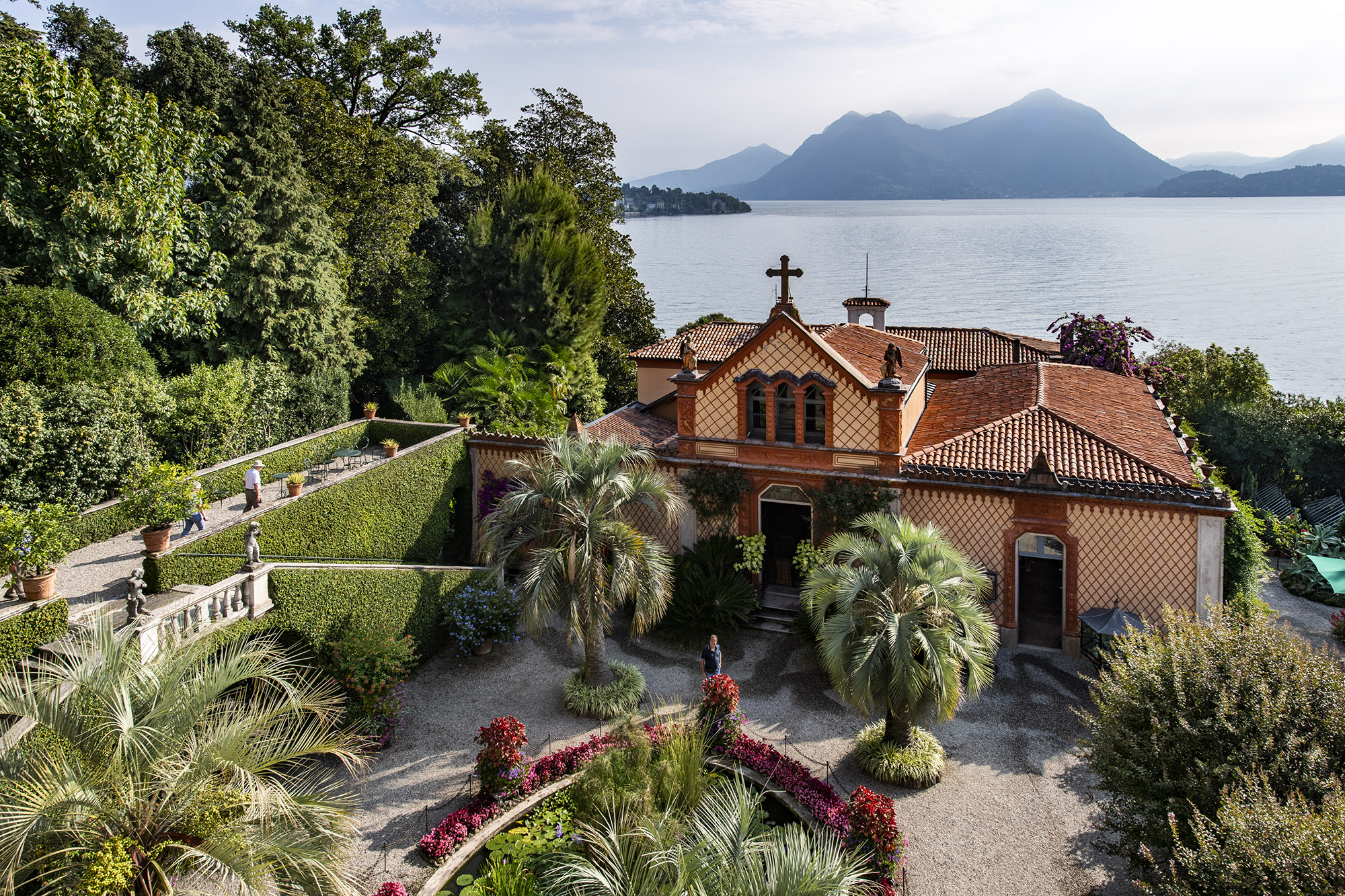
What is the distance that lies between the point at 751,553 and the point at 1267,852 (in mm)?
12102

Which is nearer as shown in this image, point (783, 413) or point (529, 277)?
point (783, 413)

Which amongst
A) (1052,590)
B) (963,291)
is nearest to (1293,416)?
(1052,590)

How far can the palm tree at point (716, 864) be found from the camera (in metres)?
7.68

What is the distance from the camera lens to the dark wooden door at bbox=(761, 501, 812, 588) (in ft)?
64.1

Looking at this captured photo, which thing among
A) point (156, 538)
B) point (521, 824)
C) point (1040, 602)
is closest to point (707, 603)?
point (521, 824)

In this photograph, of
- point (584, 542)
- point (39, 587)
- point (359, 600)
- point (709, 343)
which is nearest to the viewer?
point (39, 587)

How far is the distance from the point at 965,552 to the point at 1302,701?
8805 millimetres

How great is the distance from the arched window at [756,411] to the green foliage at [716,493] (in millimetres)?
977

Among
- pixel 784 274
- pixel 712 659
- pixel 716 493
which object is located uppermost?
pixel 784 274

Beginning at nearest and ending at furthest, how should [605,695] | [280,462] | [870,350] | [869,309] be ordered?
1. [605,695]
2. [280,462]
3. [870,350]
4. [869,309]

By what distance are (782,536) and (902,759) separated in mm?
7146

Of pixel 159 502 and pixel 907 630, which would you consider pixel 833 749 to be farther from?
pixel 159 502

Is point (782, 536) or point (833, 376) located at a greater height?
point (833, 376)

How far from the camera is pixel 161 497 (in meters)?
15.8
